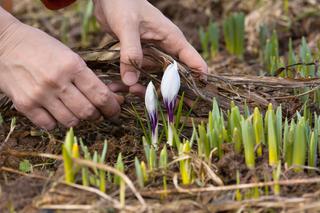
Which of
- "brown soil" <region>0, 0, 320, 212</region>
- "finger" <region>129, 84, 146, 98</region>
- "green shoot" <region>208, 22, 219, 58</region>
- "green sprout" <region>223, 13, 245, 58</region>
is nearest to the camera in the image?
"brown soil" <region>0, 0, 320, 212</region>

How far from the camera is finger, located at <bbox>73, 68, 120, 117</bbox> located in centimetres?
216

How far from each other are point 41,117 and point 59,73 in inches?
7.5

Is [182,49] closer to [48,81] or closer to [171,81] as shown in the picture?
[171,81]

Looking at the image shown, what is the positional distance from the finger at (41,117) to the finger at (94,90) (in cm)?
15

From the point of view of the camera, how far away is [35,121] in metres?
2.25

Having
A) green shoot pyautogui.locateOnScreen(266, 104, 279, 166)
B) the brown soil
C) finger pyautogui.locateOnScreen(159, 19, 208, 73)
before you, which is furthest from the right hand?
green shoot pyautogui.locateOnScreen(266, 104, 279, 166)

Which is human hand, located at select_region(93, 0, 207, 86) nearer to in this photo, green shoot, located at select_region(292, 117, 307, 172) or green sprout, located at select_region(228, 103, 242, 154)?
green sprout, located at select_region(228, 103, 242, 154)

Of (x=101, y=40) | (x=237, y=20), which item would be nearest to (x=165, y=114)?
(x=237, y=20)

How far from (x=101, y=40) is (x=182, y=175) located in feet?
9.14

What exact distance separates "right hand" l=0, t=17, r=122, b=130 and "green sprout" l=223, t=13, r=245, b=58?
60.4 inches

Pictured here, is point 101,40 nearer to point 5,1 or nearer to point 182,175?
point 5,1

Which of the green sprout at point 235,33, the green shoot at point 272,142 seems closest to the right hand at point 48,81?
the green shoot at point 272,142

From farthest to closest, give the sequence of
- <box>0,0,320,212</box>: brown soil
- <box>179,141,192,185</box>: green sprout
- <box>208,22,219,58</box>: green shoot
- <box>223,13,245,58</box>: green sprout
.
→ <box>208,22,219,58</box>: green shoot → <box>223,13,245,58</box>: green sprout → <box>179,141,192,185</box>: green sprout → <box>0,0,320,212</box>: brown soil

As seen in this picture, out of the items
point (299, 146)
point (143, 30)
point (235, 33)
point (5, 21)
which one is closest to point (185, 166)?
point (299, 146)
